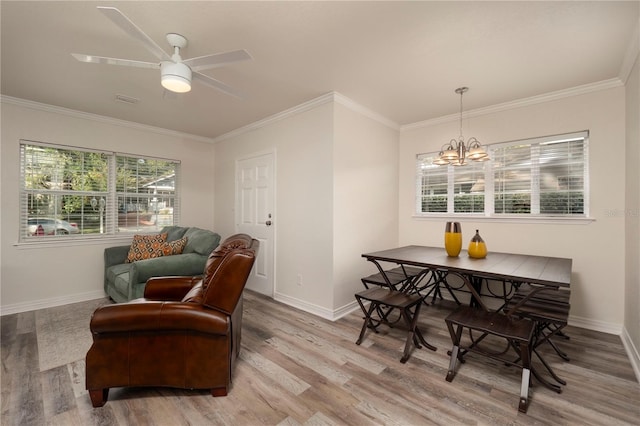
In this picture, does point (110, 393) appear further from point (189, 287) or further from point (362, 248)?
point (362, 248)

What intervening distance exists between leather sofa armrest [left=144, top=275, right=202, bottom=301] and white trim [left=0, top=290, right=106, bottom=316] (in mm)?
2250

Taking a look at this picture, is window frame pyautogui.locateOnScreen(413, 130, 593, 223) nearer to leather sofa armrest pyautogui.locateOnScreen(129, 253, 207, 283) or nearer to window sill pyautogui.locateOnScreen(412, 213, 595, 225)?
window sill pyautogui.locateOnScreen(412, 213, 595, 225)

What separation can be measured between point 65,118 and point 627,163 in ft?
20.5

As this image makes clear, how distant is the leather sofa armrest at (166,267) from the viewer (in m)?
2.96

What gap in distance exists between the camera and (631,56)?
227cm

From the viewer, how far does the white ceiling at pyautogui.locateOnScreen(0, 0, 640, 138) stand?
6.01 ft

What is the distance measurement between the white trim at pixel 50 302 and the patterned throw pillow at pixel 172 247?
120cm

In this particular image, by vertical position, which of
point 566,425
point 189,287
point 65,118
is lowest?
point 566,425

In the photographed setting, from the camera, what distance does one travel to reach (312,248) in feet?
11.0

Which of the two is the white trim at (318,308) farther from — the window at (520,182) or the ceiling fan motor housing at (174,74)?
the ceiling fan motor housing at (174,74)

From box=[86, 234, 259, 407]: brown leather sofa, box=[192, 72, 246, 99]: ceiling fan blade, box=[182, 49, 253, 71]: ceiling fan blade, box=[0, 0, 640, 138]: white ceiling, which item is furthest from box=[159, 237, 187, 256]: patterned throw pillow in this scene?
box=[182, 49, 253, 71]: ceiling fan blade

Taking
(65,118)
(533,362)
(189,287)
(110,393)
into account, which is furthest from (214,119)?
(533,362)

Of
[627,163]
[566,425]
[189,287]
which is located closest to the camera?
[566,425]

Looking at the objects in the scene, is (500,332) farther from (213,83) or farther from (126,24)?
(126,24)
